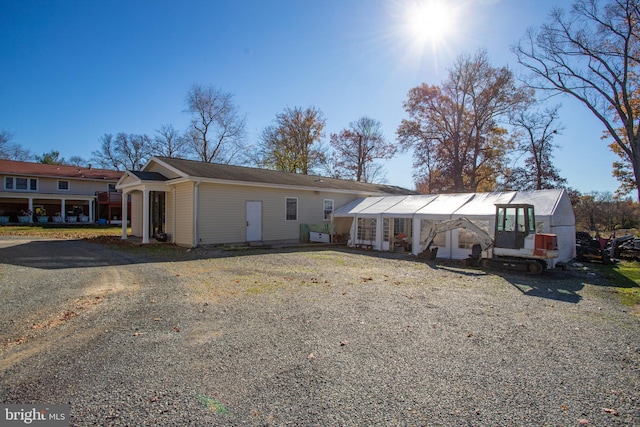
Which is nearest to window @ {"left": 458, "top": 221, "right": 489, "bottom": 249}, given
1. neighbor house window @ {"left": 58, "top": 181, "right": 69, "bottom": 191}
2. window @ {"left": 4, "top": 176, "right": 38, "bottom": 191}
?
neighbor house window @ {"left": 58, "top": 181, "right": 69, "bottom": 191}

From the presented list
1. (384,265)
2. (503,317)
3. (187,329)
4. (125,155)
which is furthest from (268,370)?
(125,155)

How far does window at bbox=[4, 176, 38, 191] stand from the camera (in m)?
30.1

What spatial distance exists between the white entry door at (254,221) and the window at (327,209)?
432 cm

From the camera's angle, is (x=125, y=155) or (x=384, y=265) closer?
(x=384, y=265)

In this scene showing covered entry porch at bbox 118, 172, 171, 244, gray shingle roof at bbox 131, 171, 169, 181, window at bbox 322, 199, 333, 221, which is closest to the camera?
covered entry porch at bbox 118, 172, 171, 244

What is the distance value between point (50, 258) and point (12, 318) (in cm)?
705

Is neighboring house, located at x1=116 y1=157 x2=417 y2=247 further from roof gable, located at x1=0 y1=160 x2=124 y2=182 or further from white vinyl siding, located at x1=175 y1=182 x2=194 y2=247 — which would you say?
roof gable, located at x1=0 y1=160 x2=124 y2=182

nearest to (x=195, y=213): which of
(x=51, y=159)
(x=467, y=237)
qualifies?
(x=467, y=237)

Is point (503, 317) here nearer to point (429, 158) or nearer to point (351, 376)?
point (351, 376)

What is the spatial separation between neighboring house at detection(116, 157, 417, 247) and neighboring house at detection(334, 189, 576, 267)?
2.30 m

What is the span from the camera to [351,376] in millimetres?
3436

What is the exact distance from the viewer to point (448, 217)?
44.7 feet

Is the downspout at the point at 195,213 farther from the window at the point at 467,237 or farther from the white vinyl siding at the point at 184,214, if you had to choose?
the window at the point at 467,237

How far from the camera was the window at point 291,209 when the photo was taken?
59.6 ft
